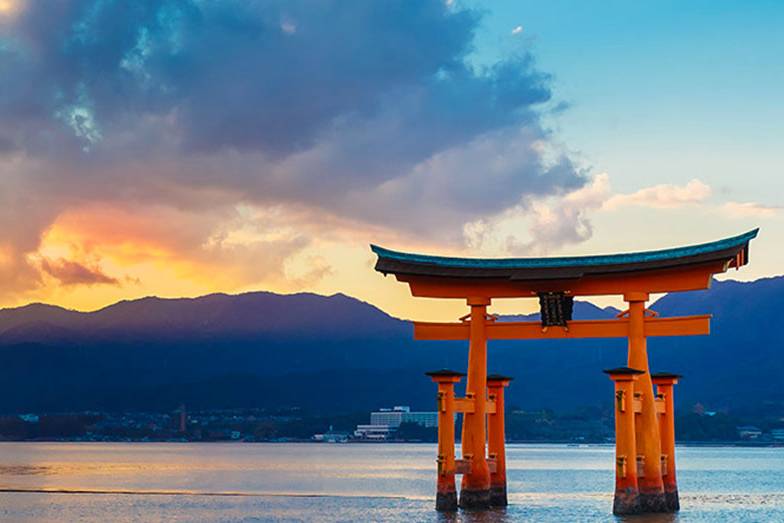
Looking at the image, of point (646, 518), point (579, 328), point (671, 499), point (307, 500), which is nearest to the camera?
point (646, 518)

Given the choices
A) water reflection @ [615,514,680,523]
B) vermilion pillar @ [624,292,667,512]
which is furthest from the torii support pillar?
vermilion pillar @ [624,292,667,512]

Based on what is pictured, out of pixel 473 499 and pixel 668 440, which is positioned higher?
pixel 668 440

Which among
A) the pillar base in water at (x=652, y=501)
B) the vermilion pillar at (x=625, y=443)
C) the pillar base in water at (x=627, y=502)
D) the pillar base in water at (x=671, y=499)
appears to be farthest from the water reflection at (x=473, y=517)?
the pillar base in water at (x=671, y=499)

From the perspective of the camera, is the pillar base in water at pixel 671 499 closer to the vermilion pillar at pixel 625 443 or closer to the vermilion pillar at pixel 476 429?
the vermilion pillar at pixel 625 443

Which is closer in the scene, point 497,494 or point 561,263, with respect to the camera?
point 561,263

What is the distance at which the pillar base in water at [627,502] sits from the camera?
35906 mm

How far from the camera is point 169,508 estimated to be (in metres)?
52.6

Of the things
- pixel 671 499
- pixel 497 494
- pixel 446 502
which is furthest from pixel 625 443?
pixel 497 494

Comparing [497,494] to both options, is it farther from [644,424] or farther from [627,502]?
[644,424]

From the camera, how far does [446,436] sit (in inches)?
1484

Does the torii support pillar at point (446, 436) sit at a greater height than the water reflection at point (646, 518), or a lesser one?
greater

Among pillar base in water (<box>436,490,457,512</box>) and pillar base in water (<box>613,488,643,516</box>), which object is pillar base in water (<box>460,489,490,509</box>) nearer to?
pillar base in water (<box>436,490,457,512</box>)

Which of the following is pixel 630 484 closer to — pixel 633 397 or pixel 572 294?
pixel 633 397

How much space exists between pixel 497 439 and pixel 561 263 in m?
6.46
